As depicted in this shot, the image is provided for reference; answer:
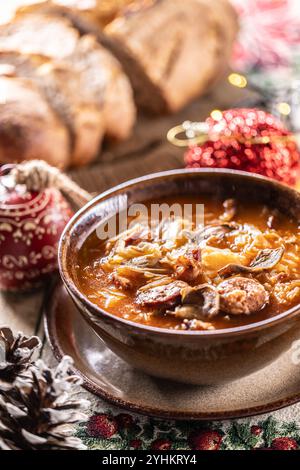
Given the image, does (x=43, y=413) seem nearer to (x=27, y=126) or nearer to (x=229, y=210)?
(x=229, y=210)

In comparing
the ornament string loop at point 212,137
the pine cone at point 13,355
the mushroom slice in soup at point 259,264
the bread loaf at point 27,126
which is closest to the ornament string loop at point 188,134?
the ornament string loop at point 212,137

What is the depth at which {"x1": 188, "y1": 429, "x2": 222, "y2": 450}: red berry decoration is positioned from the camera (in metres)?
1.92

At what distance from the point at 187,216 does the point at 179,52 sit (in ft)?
6.08

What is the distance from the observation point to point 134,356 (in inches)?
77.3

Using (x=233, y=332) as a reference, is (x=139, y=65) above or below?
below

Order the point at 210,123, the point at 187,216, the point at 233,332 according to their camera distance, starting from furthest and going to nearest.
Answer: the point at 210,123, the point at 187,216, the point at 233,332

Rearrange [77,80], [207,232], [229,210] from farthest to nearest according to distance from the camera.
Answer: [77,80] < [229,210] < [207,232]

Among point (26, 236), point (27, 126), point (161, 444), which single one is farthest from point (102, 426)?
point (27, 126)

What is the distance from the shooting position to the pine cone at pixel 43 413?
5.90ft

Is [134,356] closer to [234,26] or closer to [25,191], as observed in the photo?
[25,191]

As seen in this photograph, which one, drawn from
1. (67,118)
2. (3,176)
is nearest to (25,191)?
(3,176)

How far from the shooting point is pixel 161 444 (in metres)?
1.94

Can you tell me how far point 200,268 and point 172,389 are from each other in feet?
1.30

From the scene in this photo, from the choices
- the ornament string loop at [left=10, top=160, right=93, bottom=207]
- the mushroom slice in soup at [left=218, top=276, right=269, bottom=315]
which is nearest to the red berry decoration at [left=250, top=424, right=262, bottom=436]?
the mushroom slice in soup at [left=218, top=276, right=269, bottom=315]
